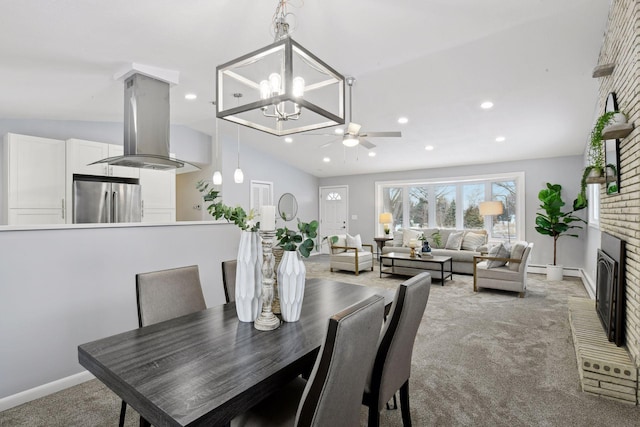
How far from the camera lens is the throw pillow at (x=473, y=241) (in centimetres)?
653

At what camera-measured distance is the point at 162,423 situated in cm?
92

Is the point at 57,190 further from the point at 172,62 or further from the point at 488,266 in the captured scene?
the point at 488,266

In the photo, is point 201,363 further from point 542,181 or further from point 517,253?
point 542,181

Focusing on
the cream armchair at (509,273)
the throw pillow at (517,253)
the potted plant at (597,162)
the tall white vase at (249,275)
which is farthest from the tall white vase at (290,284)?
the throw pillow at (517,253)

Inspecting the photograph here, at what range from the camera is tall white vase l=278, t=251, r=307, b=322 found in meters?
1.58

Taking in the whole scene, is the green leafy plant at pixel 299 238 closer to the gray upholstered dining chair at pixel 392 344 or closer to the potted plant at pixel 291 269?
the potted plant at pixel 291 269

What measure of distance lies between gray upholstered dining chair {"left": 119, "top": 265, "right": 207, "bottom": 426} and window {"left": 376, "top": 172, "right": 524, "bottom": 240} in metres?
6.75

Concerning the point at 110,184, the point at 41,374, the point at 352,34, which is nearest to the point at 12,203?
the point at 110,184

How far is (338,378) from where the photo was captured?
3.35 feet

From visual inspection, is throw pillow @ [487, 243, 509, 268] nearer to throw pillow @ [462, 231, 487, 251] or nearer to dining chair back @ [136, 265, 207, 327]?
throw pillow @ [462, 231, 487, 251]

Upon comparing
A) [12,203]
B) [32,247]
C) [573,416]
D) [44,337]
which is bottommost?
[573,416]

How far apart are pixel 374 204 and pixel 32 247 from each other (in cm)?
735

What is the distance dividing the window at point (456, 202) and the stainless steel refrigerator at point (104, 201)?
230 inches

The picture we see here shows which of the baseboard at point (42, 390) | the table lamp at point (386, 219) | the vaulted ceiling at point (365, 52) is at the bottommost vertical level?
the baseboard at point (42, 390)
